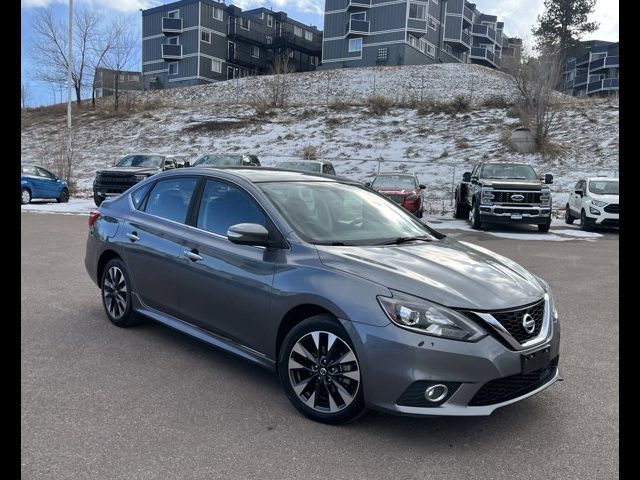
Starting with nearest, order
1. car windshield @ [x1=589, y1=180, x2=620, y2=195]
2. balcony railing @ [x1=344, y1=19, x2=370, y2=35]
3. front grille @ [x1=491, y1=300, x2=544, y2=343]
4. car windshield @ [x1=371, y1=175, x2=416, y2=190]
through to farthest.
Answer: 1. front grille @ [x1=491, y1=300, x2=544, y2=343]
2. car windshield @ [x1=589, y1=180, x2=620, y2=195]
3. car windshield @ [x1=371, y1=175, x2=416, y2=190]
4. balcony railing @ [x1=344, y1=19, x2=370, y2=35]

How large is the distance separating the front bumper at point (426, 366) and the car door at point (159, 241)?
2083mm

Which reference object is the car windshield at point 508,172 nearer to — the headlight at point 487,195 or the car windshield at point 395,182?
the headlight at point 487,195

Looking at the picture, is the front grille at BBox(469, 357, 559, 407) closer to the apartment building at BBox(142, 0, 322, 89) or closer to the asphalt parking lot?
the asphalt parking lot

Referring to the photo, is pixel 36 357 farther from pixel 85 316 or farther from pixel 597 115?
pixel 597 115

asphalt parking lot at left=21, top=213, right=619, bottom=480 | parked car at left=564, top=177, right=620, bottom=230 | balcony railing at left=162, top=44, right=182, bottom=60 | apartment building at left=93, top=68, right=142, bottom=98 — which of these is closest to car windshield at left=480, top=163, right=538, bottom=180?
parked car at left=564, top=177, right=620, bottom=230

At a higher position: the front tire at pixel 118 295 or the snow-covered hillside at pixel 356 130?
the snow-covered hillside at pixel 356 130

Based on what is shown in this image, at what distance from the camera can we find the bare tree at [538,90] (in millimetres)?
28125

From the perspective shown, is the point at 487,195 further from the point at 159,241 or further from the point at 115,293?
the point at 159,241

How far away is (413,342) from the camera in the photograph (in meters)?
3.13

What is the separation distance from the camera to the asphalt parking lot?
119 inches

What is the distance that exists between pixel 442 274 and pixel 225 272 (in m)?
1.64

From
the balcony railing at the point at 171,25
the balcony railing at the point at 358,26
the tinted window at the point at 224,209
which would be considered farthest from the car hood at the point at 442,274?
the balcony railing at the point at 171,25

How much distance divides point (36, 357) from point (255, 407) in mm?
2159

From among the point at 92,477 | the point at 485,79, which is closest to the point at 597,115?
the point at 485,79
